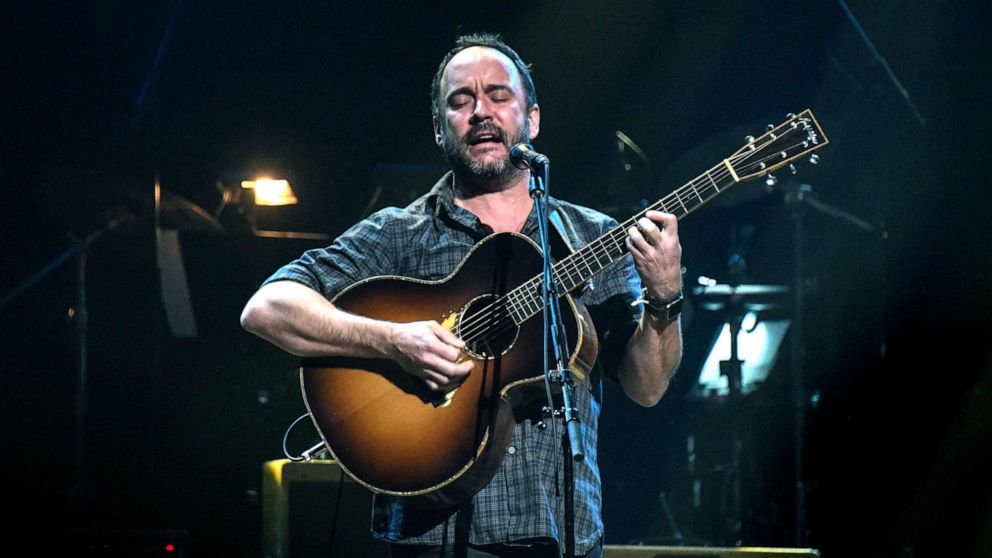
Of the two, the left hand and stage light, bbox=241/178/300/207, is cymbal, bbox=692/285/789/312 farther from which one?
the left hand

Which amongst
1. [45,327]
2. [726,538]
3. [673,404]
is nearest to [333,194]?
[45,327]

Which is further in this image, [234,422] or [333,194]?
[333,194]

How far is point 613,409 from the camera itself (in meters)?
5.64

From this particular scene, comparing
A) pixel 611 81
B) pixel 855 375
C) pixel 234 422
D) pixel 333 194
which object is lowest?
pixel 234 422

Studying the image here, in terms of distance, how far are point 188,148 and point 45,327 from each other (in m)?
1.40

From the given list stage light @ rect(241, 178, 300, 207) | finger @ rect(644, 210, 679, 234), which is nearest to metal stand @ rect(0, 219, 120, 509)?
stage light @ rect(241, 178, 300, 207)

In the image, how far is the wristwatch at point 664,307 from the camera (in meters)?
2.73

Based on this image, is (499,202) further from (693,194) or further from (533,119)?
(693,194)

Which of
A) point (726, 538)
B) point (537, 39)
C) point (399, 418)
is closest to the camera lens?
point (399, 418)

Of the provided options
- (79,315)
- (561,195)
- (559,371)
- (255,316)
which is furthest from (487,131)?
(79,315)

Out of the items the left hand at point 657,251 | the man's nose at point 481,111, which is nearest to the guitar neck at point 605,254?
the left hand at point 657,251

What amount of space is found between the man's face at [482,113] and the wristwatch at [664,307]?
0.66 metres

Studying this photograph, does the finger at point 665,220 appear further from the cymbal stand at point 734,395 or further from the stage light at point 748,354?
the stage light at point 748,354

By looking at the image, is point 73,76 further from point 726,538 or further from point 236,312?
point 726,538
